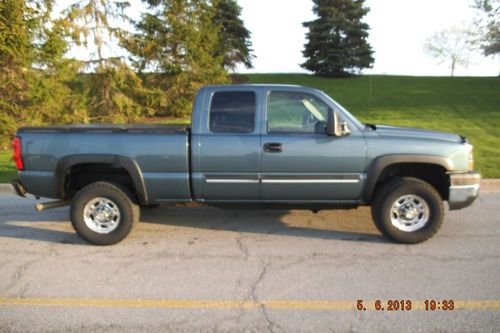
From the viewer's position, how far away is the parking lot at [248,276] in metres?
2.92

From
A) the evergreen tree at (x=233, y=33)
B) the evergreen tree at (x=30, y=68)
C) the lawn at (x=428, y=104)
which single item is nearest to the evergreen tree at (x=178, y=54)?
the lawn at (x=428, y=104)

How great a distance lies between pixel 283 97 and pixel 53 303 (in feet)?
10.4

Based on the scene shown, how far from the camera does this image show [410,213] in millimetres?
4395

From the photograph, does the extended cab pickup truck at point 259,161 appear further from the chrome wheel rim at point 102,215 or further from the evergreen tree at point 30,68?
the evergreen tree at point 30,68

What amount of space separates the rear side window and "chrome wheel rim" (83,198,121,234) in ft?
5.14

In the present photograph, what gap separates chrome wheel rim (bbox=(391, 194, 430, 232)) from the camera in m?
4.39

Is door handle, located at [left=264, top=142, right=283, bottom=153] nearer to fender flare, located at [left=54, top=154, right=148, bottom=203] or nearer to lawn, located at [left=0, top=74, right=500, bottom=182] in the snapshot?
fender flare, located at [left=54, top=154, right=148, bottom=203]

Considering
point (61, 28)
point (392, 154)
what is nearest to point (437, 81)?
point (61, 28)

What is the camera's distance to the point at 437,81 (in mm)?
31141

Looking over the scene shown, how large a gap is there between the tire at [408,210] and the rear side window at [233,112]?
1779mm

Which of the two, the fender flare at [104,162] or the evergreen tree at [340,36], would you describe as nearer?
the fender flare at [104,162]

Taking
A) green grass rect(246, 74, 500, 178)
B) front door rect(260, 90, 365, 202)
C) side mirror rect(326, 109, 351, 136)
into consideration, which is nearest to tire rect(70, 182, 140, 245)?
front door rect(260, 90, 365, 202)

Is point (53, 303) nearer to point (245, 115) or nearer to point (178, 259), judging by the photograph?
point (178, 259)

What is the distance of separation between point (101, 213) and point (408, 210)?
3.67m
